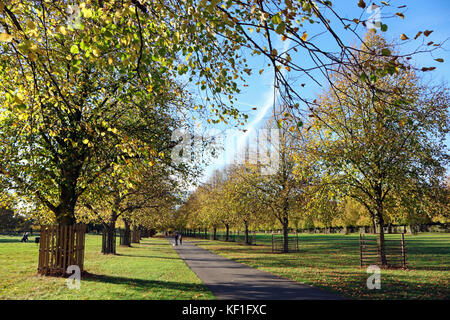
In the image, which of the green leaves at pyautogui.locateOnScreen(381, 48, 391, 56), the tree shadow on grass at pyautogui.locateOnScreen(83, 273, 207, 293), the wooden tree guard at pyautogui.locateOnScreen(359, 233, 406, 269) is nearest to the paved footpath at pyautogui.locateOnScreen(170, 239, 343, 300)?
the tree shadow on grass at pyautogui.locateOnScreen(83, 273, 207, 293)

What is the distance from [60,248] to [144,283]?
4.11 m

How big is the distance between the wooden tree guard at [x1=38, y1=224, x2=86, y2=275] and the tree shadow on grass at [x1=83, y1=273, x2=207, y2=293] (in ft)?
3.18

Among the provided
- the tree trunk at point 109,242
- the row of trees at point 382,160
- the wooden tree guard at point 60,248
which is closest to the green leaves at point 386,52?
the row of trees at point 382,160

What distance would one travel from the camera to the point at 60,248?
12703 millimetres

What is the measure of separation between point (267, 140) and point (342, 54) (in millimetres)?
25383

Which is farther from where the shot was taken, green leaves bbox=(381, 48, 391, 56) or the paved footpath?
the paved footpath

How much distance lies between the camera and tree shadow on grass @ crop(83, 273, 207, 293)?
10.4 m

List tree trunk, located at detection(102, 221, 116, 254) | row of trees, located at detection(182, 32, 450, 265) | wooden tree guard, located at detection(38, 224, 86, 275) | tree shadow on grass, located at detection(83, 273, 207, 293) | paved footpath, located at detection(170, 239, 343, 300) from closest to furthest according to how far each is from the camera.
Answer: paved footpath, located at detection(170, 239, 343, 300)
tree shadow on grass, located at detection(83, 273, 207, 293)
wooden tree guard, located at detection(38, 224, 86, 275)
row of trees, located at detection(182, 32, 450, 265)
tree trunk, located at detection(102, 221, 116, 254)

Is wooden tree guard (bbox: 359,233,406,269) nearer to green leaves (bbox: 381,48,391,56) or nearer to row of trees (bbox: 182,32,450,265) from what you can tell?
row of trees (bbox: 182,32,450,265)

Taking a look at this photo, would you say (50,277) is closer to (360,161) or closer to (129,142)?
(129,142)

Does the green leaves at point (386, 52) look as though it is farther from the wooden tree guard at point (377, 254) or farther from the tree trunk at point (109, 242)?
the tree trunk at point (109, 242)

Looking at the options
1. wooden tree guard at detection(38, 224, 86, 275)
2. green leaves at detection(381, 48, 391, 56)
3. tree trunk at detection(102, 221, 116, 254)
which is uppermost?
green leaves at detection(381, 48, 391, 56)

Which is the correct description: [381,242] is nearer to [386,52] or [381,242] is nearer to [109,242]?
[386,52]
